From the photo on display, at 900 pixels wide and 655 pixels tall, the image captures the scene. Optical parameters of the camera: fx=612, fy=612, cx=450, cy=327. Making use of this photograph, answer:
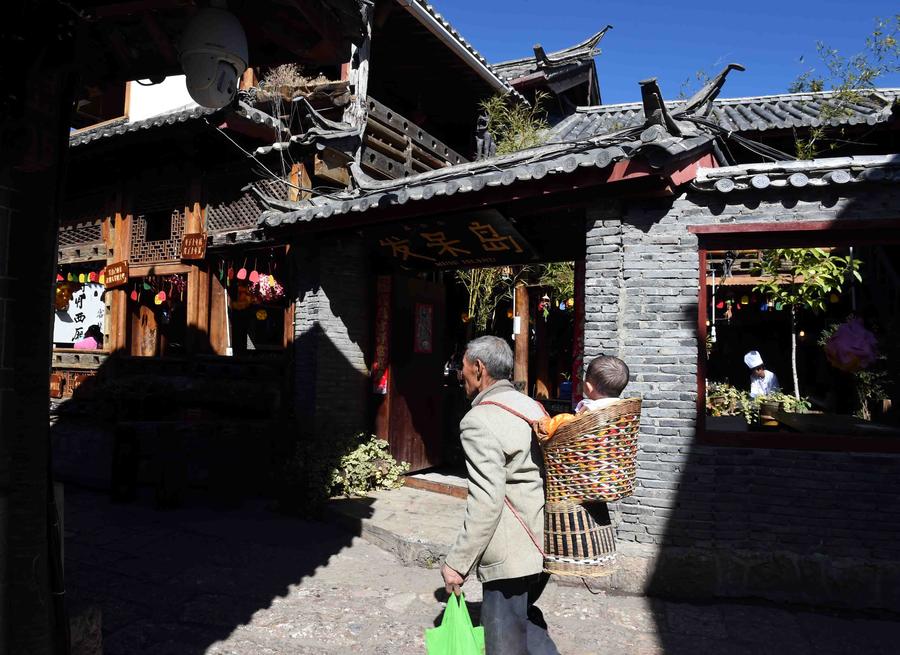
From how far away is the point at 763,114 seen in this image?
1222 cm

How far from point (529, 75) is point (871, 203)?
33.2 feet

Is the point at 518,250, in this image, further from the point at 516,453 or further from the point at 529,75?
the point at 529,75

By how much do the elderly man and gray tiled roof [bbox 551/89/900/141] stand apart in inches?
304

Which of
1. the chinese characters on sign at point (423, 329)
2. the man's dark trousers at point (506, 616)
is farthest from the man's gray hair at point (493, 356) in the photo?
the chinese characters on sign at point (423, 329)

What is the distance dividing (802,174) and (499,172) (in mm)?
2544

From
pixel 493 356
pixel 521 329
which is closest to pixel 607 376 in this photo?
pixel 493 356

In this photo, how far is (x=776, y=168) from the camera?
201 inches

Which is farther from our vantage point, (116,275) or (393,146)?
(116,275)

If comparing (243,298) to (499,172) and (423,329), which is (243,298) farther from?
(499,172)

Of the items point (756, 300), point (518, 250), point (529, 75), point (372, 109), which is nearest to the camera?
point (518, 250)

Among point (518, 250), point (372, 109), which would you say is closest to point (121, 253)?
point (372, 109)

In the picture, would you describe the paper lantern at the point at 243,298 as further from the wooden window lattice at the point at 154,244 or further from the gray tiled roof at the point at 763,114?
the gray tiled roof at the point at 763,114

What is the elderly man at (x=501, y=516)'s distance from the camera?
2707 mm

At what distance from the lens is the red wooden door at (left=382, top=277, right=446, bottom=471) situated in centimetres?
829
